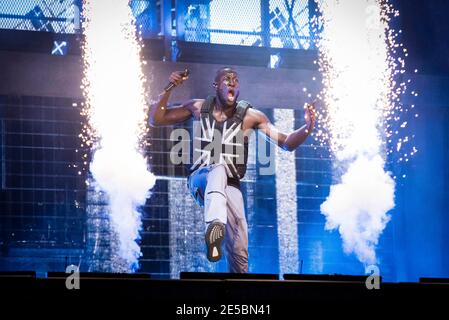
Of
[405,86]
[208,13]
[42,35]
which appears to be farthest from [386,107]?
[42,35]

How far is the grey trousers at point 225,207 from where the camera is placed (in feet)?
26.6

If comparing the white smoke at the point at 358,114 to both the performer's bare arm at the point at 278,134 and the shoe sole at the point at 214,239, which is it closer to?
the performer's bare arm at the point at 278,134

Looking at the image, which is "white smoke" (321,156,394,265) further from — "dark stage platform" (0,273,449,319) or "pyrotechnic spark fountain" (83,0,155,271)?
"dark stage platform" (0,273,449,319)

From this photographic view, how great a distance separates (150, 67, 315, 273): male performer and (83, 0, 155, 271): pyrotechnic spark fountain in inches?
74.7

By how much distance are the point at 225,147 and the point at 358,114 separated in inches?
132

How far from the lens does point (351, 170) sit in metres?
11.3

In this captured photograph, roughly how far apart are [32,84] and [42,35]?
0.60 m

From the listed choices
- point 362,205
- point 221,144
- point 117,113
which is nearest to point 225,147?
point 221,144

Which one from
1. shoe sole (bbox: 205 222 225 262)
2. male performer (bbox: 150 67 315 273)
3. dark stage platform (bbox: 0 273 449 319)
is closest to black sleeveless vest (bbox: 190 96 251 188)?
male performer (bbox: 150 67 315 273)

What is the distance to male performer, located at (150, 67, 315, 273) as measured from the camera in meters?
8.16

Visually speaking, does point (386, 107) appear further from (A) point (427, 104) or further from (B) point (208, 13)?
(B) point (208, 13)

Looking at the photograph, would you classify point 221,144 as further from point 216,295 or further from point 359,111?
point 359,111

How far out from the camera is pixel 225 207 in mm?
8148

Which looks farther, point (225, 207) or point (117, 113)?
point (117, 113)
